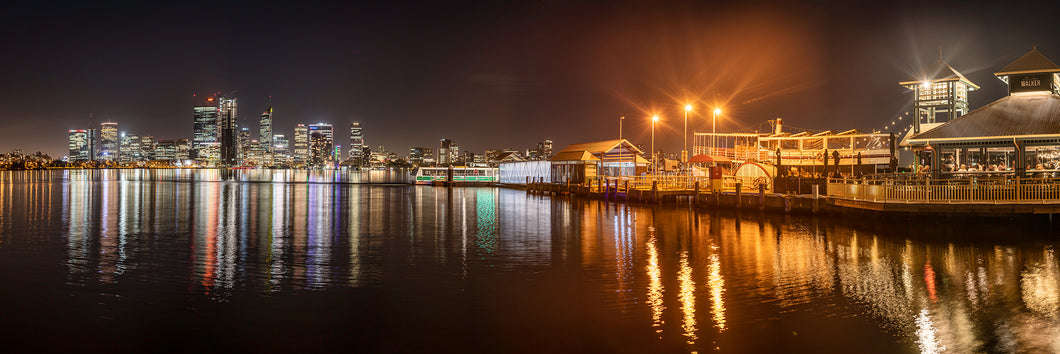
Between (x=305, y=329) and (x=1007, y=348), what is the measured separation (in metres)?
11.0

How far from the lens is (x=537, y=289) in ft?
45.2

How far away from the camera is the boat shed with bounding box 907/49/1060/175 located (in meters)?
26.3

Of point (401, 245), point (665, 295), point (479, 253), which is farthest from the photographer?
point (401, 245)

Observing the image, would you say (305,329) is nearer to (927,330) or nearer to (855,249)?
(927,330)

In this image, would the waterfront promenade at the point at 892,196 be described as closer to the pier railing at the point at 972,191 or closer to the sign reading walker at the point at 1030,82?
the pier railing at the point at 972,191

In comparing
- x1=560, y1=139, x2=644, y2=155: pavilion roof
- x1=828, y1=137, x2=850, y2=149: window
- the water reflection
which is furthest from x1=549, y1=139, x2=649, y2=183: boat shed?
the water reflection

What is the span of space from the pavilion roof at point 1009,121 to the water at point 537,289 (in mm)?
4811

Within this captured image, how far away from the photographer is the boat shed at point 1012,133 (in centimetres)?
2633

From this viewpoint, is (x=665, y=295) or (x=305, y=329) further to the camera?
(x=665, y=295)

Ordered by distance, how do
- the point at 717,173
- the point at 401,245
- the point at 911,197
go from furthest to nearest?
the point at 717,173 < the point at 911,197 < the point at 401,245

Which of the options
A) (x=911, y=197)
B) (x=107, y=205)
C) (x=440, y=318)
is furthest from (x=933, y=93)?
(x=107, y=205)

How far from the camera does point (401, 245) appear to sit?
69.2ft

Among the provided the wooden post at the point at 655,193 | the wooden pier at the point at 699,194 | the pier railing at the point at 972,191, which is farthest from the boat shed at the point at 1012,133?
the wooden post at the point at 655,193

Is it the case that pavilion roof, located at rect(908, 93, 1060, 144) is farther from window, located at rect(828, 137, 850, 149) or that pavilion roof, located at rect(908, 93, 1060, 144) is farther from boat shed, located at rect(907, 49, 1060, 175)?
window, located at rect(828, 137, 850, 149)
